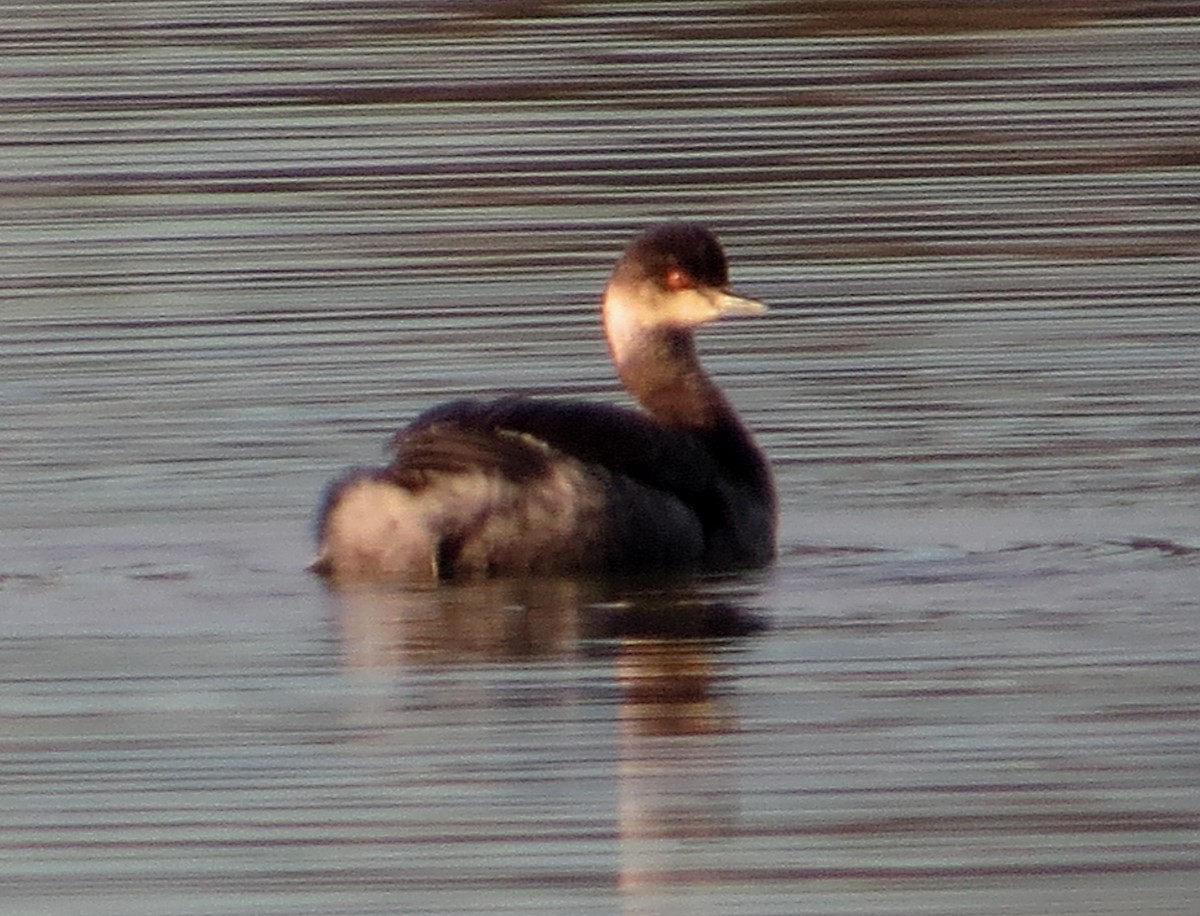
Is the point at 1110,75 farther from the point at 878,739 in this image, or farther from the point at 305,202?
the point at 878,739

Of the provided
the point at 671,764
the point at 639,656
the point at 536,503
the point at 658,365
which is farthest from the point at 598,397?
the point at 671,764

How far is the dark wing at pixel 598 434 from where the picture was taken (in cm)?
954

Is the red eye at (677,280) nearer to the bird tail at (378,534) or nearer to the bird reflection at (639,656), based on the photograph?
the bird reflection at (639,656)

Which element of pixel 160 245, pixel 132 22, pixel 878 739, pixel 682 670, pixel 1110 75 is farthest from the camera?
pixel 132 22

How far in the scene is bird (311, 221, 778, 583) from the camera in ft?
31.1

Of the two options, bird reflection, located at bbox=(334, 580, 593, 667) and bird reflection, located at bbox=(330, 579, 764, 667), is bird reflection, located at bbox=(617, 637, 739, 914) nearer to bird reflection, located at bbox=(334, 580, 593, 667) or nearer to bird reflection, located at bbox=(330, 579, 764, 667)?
bird reflection, located at bbox=(330, 579, 764, 667)

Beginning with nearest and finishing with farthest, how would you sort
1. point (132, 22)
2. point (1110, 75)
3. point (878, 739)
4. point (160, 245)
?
point (878, 739) < point (160, 245) < point (1110, 75) < point (132, 22)

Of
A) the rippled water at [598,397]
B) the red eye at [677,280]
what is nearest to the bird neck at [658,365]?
the red eye at [677,280]

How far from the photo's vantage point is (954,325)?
493 inches

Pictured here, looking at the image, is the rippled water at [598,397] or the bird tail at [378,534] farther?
the bird tail at [378,534]

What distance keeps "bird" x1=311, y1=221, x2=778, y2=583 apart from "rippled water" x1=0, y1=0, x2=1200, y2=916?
0.41ft

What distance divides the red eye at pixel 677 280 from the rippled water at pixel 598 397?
0.61 m

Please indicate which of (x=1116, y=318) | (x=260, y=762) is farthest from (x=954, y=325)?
(x=260, y=762)

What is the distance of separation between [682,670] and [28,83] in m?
9.49
